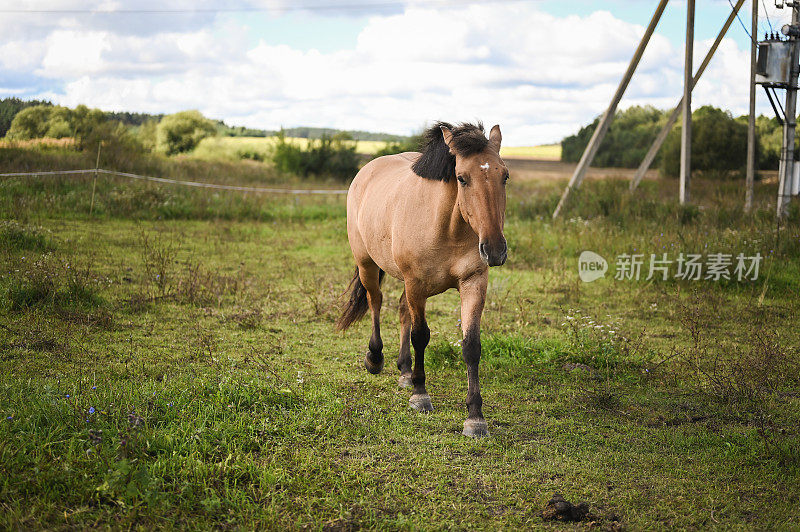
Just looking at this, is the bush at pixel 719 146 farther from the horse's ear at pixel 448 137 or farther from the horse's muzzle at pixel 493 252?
the horse's muzzle at pixel 493 252

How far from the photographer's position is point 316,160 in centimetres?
2688

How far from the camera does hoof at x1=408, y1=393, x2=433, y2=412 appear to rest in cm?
482

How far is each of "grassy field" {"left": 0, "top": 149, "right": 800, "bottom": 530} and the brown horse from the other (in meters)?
0.58

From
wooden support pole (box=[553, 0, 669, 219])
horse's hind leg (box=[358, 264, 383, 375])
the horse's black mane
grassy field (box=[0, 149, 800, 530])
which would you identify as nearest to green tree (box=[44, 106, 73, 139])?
grassy field (box=[0, 149, 800, 530])

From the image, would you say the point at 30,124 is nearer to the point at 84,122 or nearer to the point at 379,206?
the point at 84,122

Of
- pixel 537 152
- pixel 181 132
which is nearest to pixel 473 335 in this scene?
pixel 181 132

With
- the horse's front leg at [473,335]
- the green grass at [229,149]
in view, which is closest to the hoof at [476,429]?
the horse's front leg at [473,335]

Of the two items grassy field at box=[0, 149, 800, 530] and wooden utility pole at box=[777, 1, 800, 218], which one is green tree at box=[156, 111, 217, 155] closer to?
grassy field at box=[0, 149, 800, 530]

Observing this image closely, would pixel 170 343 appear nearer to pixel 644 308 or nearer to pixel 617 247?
pixel 644 308

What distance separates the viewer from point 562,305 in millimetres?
8375

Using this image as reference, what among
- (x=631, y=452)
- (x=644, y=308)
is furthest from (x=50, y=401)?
(x=644, y=308)

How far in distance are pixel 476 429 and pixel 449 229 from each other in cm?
142

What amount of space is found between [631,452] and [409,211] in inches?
89.9

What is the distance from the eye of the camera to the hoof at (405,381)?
17.7ft
